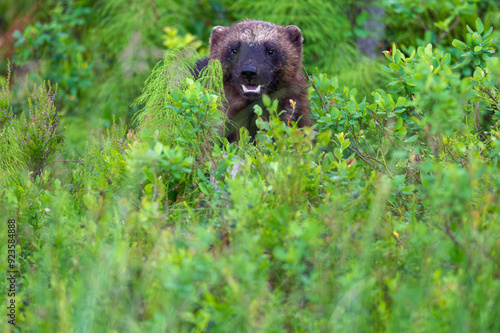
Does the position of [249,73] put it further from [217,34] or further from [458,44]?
[458,44]

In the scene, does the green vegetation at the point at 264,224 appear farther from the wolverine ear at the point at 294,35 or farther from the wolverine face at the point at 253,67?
the wolverine ear at the point at 294,35

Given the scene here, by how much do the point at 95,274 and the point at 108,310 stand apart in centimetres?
13

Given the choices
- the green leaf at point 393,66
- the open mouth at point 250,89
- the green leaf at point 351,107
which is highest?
the green leaf at point 393,66

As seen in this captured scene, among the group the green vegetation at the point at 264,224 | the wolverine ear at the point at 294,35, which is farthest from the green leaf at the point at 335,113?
the wolverine ear at the point at 294,35

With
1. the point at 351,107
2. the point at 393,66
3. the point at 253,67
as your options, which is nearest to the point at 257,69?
the point at 253,67

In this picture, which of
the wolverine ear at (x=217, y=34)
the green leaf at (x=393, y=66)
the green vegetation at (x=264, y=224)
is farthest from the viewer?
the wolverine ear at (x=217, y=34)

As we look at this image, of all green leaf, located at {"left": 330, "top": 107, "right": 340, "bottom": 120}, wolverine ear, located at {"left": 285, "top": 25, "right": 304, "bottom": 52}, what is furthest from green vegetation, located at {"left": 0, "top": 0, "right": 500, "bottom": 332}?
wolverine ear, located at {"left": 285, "top": 25, "right": 304, "bottom": 52}

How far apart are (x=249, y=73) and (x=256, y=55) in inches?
A: 9.7

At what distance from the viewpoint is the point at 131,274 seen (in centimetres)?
Answer: 202

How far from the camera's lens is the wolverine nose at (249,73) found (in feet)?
12.4

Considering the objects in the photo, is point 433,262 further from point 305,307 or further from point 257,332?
point 257,332

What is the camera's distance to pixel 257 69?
3.84 meters

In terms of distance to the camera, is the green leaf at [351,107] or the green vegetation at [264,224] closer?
the green vegetation at [264,224]

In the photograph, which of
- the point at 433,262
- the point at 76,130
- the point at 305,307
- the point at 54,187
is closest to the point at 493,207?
the point at 433,262
